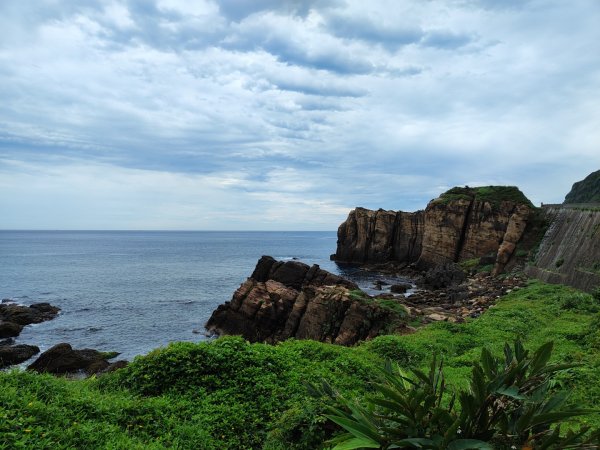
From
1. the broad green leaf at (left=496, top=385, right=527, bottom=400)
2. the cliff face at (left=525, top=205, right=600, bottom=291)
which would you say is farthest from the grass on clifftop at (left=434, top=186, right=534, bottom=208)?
the broad green leaf at (left=496, top=385, right=527, bottom=400)

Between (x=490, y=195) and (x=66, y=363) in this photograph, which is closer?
(x=66, y=363)

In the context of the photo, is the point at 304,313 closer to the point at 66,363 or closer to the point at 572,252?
the point at 66,363

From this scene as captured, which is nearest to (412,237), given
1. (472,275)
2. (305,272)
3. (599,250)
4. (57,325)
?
(472,275)

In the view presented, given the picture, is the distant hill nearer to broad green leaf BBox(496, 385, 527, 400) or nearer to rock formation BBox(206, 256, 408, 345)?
rock formation BBox(206, 256, 408, 345)

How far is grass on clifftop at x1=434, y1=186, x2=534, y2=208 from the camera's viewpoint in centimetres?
6256

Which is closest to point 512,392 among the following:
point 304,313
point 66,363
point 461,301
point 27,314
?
point 304,313

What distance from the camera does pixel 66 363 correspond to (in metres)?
27.4

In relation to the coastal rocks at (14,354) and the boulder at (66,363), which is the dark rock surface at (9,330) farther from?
the boulder at (66,363)

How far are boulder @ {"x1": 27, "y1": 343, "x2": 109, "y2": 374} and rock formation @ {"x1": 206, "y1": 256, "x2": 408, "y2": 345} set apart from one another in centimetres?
1044

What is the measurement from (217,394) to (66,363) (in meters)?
23.5

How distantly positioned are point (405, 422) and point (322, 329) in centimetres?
2357

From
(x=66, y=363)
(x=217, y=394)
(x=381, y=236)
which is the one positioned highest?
(x=381, y=236)

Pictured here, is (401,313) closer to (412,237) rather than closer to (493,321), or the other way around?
(493,321)

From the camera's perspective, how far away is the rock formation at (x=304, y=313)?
25.1 metres
